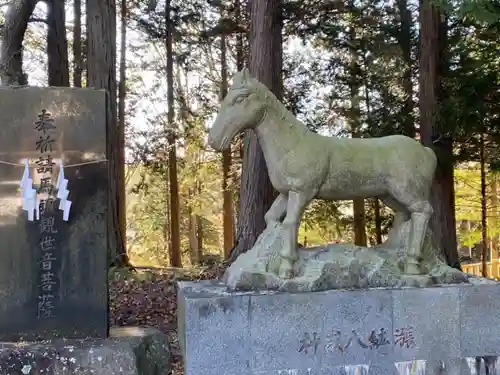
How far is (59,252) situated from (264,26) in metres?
4.76

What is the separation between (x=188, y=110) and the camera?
14078mm

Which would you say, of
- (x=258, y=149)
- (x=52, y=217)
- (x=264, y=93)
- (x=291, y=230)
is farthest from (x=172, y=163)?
(x=291, y=230)

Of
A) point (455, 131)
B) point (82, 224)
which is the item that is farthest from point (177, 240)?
point (82, 224)

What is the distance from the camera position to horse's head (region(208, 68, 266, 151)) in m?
3.46

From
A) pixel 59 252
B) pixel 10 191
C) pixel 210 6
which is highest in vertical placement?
pixel 210 6

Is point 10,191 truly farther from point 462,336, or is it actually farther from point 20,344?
point 462,336

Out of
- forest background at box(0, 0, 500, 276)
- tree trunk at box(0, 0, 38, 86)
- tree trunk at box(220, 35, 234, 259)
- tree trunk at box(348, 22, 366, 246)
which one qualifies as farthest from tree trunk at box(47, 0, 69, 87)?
tree trunk at box(348, 22, 366, 246)

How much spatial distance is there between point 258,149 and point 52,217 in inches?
160

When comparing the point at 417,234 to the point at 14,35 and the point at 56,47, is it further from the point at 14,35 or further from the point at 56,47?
the point at 56,47

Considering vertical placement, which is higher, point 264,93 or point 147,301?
point 264,93

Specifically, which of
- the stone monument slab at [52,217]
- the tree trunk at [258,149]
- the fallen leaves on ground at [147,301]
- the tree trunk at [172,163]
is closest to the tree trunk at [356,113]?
the fallen leaves on ground at [147,301]

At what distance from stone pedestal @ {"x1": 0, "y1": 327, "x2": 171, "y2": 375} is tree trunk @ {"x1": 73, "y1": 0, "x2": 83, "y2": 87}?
9663 mm

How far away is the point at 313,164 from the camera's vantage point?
3529 mm

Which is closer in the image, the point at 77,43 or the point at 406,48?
the point at 406,48
